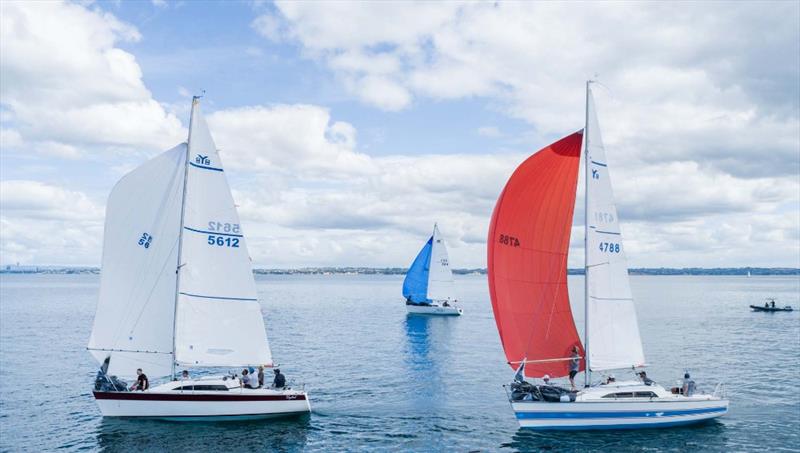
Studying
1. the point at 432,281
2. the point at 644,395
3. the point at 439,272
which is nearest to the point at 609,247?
the point at 644,395

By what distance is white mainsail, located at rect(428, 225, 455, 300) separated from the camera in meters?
88.8

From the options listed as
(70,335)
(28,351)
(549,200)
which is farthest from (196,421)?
(70,335)

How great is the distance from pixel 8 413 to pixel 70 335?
40.3 m

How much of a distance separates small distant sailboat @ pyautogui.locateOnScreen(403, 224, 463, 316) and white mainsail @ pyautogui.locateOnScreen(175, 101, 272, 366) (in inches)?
2222

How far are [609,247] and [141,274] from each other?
959 inches

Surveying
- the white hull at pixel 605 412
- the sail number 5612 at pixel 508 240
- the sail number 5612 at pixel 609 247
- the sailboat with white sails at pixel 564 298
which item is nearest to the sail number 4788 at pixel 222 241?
the sailboat with white sails at pixel 564 298

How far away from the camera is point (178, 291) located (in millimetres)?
30828

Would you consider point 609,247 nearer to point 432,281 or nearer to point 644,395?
point 644,395

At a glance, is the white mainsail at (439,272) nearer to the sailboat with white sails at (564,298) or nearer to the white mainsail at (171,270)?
the sailboat with white sails at (564,298)

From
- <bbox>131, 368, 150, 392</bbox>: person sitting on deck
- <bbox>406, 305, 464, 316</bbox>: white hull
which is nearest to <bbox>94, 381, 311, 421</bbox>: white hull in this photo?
<bbox>131, 368, 150, 392</bbox>: person sitting on deck

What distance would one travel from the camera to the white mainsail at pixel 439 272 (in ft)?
291

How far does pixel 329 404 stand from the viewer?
35.7 metres

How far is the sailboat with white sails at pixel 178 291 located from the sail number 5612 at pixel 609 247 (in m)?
17.4

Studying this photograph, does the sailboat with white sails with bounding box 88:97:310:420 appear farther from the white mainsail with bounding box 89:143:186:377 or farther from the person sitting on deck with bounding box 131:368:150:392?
the person sitting on deck with bounding box 131:368:150:392
